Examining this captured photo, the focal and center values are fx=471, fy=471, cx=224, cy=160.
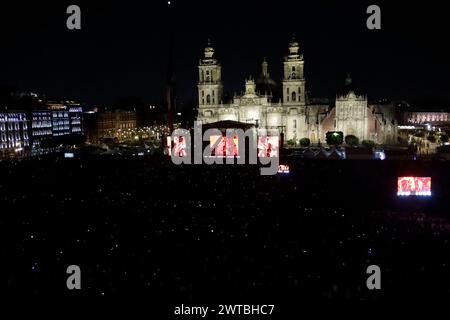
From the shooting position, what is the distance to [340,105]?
194 ft

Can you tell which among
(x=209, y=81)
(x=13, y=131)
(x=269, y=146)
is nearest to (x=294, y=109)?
(x=209, y=81)

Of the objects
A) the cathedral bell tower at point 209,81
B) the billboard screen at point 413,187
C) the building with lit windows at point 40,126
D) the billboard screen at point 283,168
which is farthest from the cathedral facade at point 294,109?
the billboard screen at point 413,187

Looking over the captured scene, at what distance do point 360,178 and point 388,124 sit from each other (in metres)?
36.9

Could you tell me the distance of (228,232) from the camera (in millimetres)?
15828

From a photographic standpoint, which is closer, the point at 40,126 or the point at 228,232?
the point at 228,232

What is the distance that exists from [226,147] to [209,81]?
31152mm

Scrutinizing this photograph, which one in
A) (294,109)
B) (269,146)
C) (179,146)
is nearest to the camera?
(269,146)

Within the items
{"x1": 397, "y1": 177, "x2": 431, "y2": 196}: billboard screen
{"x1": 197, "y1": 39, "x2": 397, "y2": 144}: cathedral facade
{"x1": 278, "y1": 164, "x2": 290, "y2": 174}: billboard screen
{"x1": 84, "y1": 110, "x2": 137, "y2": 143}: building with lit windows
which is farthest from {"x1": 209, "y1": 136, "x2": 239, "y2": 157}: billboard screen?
{"x1": 84, "y1": 110, "x2": 137, "y2": 143}: building with lit windows

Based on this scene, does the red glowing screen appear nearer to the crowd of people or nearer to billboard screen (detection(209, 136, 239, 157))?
the crowd of people

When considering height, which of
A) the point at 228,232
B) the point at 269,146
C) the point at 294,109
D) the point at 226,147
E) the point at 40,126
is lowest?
the point at 228,232

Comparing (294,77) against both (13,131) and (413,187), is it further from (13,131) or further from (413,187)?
(413,187)

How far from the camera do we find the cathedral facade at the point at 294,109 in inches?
2319

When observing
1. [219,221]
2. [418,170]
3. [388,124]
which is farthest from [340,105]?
[219,221]
